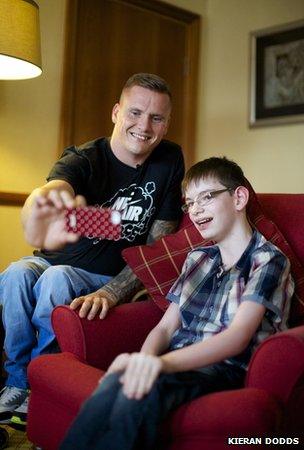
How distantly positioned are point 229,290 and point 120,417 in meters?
0.55

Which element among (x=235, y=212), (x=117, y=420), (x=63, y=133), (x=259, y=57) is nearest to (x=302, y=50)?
(x=259, y=57)

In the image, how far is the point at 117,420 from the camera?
1306mm

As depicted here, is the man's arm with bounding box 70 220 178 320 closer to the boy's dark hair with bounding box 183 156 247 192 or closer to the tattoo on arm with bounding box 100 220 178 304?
the tattoo on arm with bounding box 100 220 178 304

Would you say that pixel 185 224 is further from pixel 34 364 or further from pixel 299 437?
pixel 299 437

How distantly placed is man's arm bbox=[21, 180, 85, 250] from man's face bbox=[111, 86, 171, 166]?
81cm

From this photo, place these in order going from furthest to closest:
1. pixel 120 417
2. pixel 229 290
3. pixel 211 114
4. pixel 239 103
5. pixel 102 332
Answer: pixel 211 114 < pixel 239 103 < pixel 102 332 < pixel 229 290 < pixel 120 417

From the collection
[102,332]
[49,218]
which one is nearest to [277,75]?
[102,332]

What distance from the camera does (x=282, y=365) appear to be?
1383mm

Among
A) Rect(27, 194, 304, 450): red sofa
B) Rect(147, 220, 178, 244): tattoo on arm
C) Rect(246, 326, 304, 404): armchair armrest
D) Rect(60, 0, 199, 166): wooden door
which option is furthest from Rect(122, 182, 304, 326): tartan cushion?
Rect(60, 0, 199, 166): wooden door

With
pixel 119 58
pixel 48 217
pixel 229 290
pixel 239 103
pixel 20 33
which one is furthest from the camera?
pixel 239 103

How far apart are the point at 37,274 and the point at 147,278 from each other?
1.45 feet

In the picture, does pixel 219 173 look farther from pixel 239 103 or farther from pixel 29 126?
pixel 239 103

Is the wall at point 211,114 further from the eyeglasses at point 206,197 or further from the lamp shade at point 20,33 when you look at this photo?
the eyeglasses at point 206,197

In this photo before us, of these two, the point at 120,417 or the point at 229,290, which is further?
the point at 229,290
